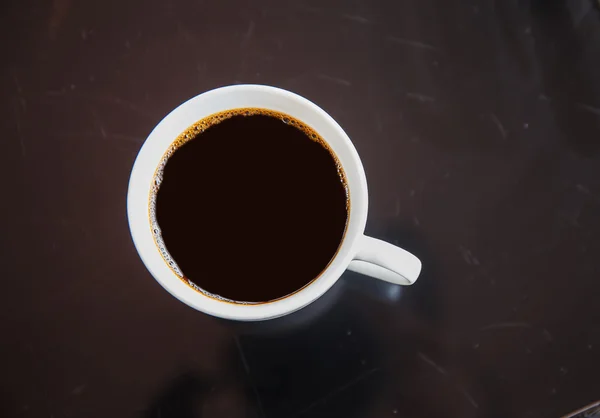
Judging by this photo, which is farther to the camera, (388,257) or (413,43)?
(413,43)

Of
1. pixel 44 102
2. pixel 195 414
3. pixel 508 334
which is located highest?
pixel 44 102

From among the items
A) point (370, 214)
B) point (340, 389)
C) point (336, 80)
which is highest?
point (336, 80)

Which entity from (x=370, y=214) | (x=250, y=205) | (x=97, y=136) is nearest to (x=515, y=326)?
(x=370, y=214)

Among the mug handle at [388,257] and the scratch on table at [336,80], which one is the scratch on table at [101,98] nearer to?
the scratch on table at [336,80]

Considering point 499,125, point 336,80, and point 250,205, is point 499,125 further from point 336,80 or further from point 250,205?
point 250,205

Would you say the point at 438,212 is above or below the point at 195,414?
above

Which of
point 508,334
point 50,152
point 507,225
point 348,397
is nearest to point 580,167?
point 507,225

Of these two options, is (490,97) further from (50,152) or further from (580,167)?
(50,152)
